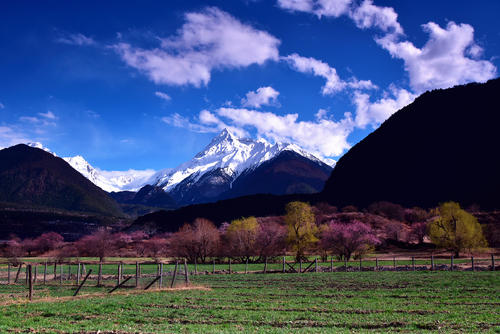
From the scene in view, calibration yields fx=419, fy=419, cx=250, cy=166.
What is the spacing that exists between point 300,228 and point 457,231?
30.9 m

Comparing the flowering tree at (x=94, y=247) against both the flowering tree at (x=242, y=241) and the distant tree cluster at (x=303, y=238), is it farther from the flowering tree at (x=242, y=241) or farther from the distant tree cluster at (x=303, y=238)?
the flowering tree at (x=242, y=241)

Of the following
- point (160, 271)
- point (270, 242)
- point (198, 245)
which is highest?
point (160, 271)

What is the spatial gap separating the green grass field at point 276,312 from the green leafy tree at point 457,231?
57.3m

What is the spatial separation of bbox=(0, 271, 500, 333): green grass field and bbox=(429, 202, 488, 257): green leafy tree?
5731cm

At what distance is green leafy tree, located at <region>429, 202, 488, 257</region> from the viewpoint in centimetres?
8194

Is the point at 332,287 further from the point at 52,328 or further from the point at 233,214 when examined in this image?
the point at 233,214

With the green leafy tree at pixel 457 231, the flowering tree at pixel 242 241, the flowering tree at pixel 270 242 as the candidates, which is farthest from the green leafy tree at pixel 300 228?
the green leafy tree at pixel 457 231

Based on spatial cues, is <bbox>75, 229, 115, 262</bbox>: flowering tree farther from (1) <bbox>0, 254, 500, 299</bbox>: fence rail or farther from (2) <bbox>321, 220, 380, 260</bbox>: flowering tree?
(2) <bbox>321, 220, 380, 260</bbox>: flowering tree

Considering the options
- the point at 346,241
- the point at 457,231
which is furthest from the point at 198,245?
the point at 457,231

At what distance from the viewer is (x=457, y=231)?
8281 cm

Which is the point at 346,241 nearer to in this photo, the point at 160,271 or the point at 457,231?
the point at 457,231

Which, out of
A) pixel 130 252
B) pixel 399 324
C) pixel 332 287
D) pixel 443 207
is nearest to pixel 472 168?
pixel 443 207

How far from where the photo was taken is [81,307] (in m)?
23.9

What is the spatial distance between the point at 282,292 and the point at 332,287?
16.9ft
